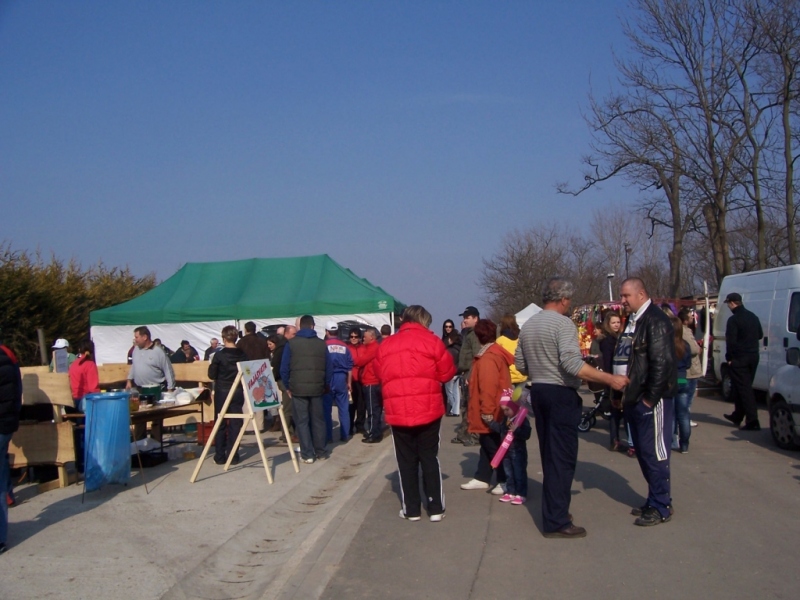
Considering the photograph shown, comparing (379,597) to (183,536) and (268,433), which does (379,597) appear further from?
(268,433)

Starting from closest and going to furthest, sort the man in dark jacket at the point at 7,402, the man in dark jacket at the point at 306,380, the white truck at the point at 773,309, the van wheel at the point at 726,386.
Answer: the man in dark jacket at the point at 7,402 → the man in dark jacket at the point at 306,380 → the white truck at the point at 773,309 → the van wheel at the point at 726,386

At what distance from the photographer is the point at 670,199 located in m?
25.0

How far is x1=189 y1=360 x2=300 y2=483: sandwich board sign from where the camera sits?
9.49 metres

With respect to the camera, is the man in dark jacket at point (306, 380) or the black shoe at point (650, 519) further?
the man in dark jacket at point (306, 380)

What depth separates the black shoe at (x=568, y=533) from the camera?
6312mm

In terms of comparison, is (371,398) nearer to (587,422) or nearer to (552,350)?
(587,422)

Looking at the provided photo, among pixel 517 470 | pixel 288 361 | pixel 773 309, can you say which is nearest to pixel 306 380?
pixel 288 361

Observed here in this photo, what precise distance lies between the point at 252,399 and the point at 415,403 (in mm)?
3472

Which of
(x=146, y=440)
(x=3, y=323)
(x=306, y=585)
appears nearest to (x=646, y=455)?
(x=306, y=585)

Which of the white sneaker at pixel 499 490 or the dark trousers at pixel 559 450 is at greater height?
the dark trousers at pixel 559 450

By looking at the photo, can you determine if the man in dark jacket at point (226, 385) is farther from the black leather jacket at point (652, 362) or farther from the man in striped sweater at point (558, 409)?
the black leather jacket at point (652, 362)

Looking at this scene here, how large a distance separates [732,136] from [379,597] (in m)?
21.5

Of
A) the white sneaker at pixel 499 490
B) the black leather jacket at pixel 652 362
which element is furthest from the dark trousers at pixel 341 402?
the black leather jacket at pixel 652 362

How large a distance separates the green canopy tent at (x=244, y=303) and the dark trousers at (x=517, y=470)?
47.4ft
